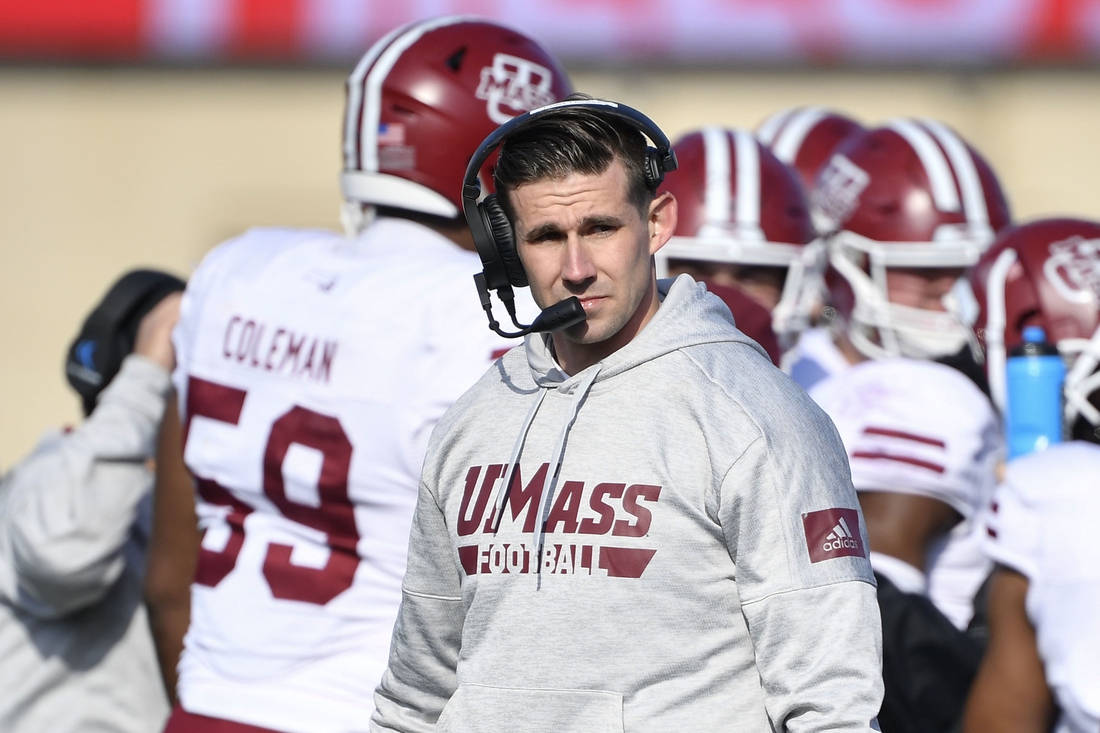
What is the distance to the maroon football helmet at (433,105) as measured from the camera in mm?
2936

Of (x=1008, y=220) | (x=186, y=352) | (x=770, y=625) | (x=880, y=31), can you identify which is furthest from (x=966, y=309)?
(x=880, y=31)

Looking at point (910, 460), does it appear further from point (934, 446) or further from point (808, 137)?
point (808, 137)

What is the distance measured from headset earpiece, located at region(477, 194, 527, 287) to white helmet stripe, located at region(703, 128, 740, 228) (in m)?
2.21

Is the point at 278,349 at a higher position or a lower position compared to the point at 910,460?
higher

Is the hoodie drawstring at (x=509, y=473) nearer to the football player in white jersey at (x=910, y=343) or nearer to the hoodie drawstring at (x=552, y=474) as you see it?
the hoodie drawstring at (x=552, y=474)

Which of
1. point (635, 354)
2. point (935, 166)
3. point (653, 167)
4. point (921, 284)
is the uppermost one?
point (653, 167)

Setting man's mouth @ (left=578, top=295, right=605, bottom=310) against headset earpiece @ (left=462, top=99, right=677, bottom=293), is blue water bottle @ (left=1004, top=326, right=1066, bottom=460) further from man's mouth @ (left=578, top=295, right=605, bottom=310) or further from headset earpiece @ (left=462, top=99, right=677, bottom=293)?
man's mouth @ (left=578, top=295, right=605, bottom=310)

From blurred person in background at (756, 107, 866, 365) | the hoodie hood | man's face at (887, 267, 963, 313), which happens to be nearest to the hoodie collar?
the hoodie hood

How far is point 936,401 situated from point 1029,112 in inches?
282

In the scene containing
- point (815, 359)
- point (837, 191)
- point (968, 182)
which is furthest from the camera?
point (837, 191)

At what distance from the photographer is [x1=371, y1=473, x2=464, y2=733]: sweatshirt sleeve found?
1.98 meters

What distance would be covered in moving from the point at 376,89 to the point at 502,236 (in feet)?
4.07

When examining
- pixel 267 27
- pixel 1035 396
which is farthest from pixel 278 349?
pixel 267 27

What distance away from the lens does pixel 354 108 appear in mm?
3096
